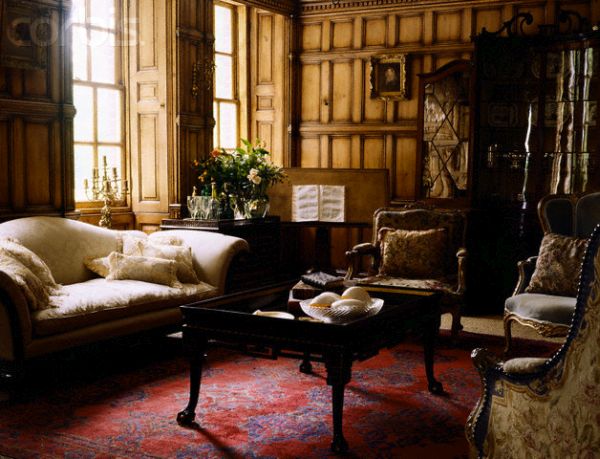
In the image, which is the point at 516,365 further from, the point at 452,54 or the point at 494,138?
the point at 452,54

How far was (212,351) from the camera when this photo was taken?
498 cm

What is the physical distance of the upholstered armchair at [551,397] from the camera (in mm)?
1979

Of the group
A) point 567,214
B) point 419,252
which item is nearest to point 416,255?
point 419,252

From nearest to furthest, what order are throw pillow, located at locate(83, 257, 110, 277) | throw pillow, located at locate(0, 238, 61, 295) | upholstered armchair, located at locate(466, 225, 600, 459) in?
upholstered armchair, located at locate(466, 225, 600, 459), throw pillow, located at locate(0, 238, 61, 295), throw pillow, located at locate(83, 257, 110, 277)

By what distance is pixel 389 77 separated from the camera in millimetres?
7652

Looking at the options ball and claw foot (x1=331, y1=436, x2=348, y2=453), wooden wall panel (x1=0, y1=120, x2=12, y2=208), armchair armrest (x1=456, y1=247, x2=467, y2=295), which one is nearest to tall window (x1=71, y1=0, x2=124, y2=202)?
wooden wall panel (x1=0, y1=120, x2=12, y2=208)

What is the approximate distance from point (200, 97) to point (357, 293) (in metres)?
3.66

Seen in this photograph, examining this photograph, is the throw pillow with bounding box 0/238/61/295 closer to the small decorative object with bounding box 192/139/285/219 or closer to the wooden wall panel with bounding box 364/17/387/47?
the small decorative object with bounding box 192/139/285/219

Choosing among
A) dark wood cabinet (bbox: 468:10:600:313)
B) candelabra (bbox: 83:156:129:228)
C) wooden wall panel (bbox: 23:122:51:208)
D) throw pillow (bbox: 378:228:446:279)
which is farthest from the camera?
dark wood cabinet (bbox: 468:10:600:313)

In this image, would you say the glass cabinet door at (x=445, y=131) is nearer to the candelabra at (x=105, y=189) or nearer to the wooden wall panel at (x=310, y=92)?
the wooden wall panel at (x=310, y=92)

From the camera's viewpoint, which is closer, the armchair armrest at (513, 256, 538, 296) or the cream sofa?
the cream sofa

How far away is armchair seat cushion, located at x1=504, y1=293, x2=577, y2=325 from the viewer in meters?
4.30

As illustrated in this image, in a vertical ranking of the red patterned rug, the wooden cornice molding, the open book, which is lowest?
the red patterned rug

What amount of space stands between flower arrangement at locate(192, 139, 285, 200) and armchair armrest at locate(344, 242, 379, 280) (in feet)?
4.16
